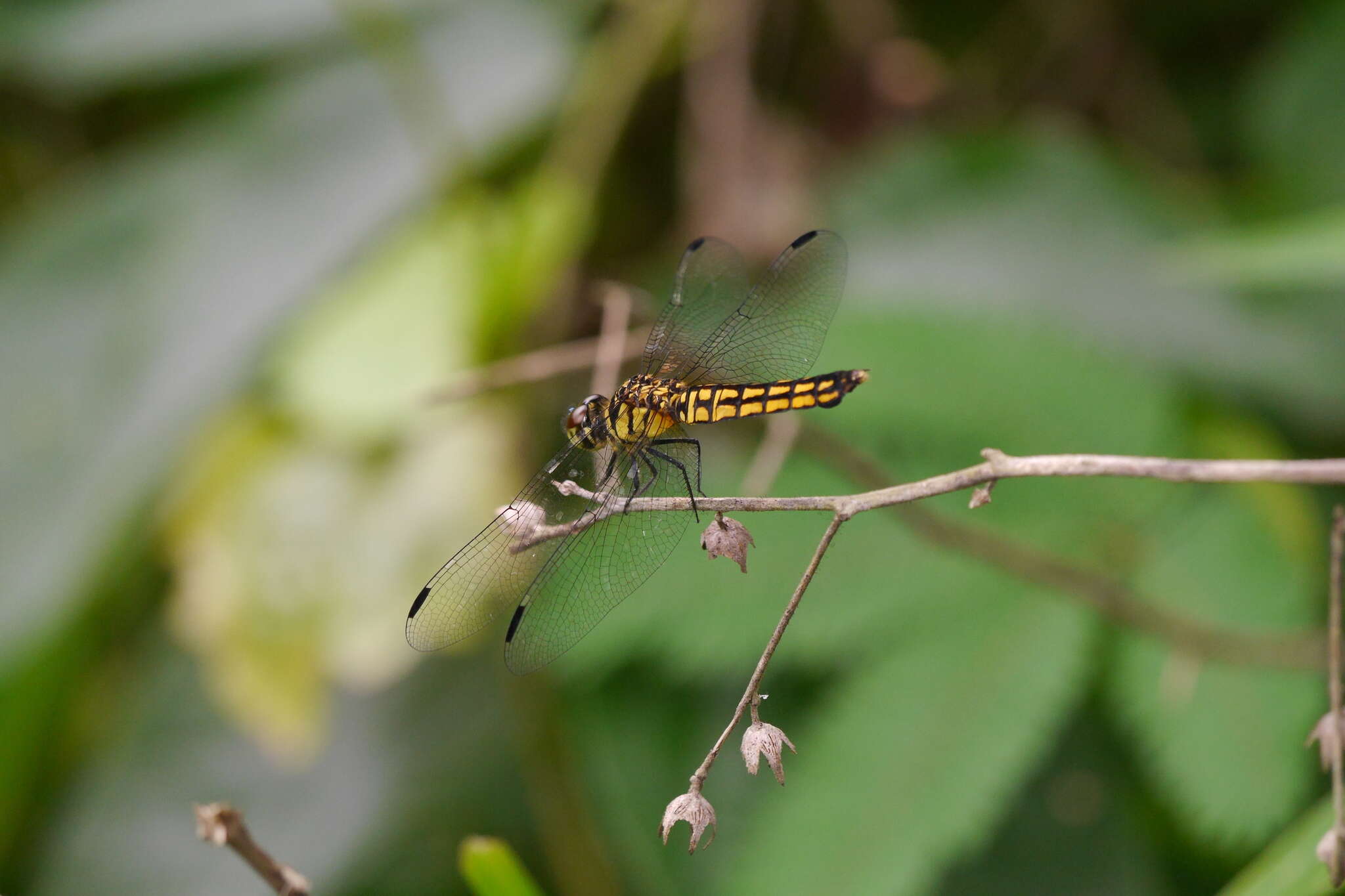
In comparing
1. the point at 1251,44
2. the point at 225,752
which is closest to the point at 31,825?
the point at 225,752

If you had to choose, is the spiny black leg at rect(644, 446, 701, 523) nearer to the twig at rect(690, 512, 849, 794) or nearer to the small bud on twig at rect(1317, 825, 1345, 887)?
the twig at rect(690, 512, 849, 794)

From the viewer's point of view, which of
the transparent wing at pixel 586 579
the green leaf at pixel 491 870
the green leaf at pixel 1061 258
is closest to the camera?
the green leaf at pixel 491 870

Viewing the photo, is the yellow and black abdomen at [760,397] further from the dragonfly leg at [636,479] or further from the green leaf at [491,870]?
the green leaf at [491,870]

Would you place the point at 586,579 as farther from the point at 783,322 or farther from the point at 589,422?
the point at 783,322

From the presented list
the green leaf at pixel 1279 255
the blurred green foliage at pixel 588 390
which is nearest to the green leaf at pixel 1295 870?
the blurred green foliage at pixel 588 390

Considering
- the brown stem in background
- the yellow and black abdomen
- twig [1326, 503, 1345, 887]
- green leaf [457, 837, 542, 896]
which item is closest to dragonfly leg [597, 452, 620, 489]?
the yellow and black abdomen
